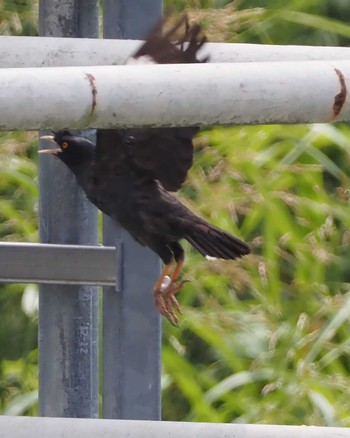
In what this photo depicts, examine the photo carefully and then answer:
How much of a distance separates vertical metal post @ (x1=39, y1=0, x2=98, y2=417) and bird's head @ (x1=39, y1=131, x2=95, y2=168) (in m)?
0.20

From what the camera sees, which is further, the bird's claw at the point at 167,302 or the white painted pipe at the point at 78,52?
the bird's claw at the point at 167,302

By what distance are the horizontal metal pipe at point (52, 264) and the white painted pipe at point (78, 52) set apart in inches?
20.4

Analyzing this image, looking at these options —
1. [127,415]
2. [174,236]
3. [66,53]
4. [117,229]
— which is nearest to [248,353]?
[174,236]

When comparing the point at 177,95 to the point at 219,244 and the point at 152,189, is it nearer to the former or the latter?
the point at 219,244

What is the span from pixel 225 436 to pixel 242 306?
5.69 feet

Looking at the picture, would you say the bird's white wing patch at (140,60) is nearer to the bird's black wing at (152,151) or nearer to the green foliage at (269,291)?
the bird's black wing at (152,151)

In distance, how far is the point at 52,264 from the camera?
2104 millimetres

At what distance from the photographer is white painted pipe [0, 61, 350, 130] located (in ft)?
3.50

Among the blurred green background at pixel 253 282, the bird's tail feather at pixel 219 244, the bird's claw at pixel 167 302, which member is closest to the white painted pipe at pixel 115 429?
the bird's claw at pixel 167 302

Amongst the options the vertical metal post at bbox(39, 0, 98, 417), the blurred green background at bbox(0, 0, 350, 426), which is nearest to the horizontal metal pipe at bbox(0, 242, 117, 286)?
the vertical metal post at bbox(39, 0, 98, 417)

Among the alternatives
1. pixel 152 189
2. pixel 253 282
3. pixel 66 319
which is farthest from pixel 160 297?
pixel 253 282

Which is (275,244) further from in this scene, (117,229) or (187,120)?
(187,120)

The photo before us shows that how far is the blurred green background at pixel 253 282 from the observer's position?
9.56ft

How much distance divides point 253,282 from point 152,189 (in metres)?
0.42
